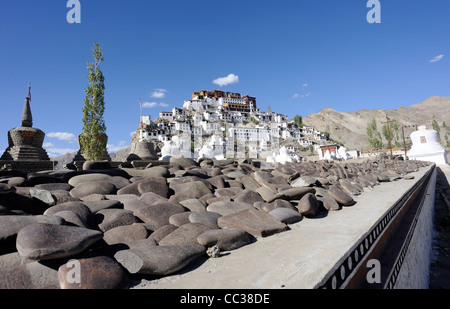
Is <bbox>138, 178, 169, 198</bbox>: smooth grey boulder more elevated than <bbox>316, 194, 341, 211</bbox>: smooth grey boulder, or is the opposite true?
<bbox>138, 178, 169, 198</bbox>: smooth grey boulder

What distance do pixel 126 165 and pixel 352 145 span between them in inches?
4687

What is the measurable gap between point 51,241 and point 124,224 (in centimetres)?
82

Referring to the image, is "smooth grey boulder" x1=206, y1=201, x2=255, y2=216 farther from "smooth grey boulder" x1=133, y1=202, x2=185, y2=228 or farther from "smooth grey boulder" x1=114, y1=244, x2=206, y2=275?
"smooth grey boulder" x1=114, y1=244, x2=206, y2=275

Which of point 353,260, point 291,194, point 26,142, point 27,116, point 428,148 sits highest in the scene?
point 27,116

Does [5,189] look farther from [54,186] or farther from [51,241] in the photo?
[51,241]

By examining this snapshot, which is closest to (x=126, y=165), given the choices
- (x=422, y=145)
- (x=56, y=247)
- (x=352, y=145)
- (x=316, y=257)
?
(x=56, y=247)

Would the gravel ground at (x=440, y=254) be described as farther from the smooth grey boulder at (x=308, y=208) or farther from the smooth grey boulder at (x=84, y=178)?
the smooth grey boulder at (x=84, y=178)

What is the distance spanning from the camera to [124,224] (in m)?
2.28

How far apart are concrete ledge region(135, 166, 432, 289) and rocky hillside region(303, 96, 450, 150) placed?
384 ft

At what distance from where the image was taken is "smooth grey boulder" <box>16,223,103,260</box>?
1.40m

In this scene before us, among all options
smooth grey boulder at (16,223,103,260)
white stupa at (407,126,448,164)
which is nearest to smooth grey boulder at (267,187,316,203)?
smooth grey boulder at (16,223,103,260)

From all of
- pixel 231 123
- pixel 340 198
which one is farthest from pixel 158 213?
pixel 231 123

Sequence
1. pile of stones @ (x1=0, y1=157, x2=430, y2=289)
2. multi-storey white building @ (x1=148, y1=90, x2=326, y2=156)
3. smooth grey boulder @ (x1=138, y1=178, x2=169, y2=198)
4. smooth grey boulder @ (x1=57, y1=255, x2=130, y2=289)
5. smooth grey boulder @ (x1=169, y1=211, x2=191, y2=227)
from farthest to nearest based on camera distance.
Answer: multi-storey white building @ (x1=148, y1=90, x2=326, y2=156) < smooth grey boulder @ (x1=138, y1=178, x2=169, y2=198) < smooth grey boulder @ (x1=169, y1=211, x2=191, y2=227) < pile of stones @ (x1=0, y1=157, x2=430, y2=289) < smooth grey boulder @ (x1=57, y1=255, x2=130, y2=289)

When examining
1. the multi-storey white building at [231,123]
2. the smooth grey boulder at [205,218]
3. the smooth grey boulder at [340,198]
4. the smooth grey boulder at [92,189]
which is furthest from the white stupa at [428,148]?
the multi-storey white building at [231,123]
